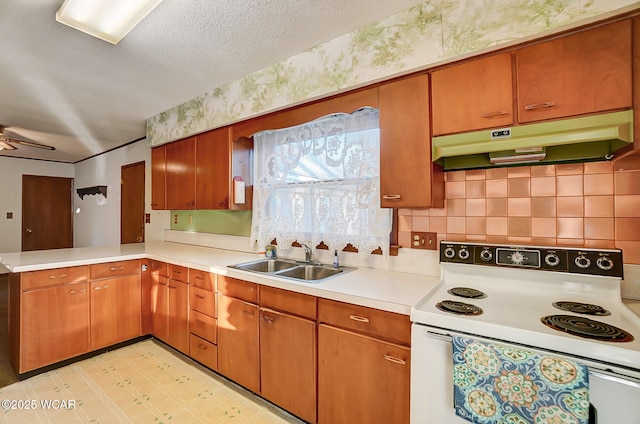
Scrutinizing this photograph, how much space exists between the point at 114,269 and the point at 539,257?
321 centimetres

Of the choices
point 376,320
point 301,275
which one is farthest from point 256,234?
point 376,320

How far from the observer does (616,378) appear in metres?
0.86

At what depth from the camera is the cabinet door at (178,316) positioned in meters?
2.40

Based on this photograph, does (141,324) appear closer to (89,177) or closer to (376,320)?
(376,320)

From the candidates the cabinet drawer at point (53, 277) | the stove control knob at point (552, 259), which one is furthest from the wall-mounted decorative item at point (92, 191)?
the stove control knob at point (552, 259)

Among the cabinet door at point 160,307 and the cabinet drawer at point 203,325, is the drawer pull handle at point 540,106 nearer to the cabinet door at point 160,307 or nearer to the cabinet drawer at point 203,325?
the cabinet drawer at point 203,325

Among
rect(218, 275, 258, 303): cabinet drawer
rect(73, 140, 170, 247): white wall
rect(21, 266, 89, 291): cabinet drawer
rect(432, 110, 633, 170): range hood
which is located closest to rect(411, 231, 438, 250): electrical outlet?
rect(432, 110, 633, 170): range hood

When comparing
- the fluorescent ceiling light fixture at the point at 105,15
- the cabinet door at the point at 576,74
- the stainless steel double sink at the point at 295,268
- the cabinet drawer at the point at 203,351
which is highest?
the fluorescent ceiling light fixture at the point at 105,15

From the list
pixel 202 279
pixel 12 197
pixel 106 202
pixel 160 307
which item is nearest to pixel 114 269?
pixel 160 307

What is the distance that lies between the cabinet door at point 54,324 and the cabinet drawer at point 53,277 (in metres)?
0.04

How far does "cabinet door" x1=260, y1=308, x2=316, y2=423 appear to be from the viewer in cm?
160

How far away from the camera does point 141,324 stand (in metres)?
2.78

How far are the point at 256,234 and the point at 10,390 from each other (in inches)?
80.9

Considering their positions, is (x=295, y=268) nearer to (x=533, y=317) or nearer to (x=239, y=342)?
(x=239, y=342)
